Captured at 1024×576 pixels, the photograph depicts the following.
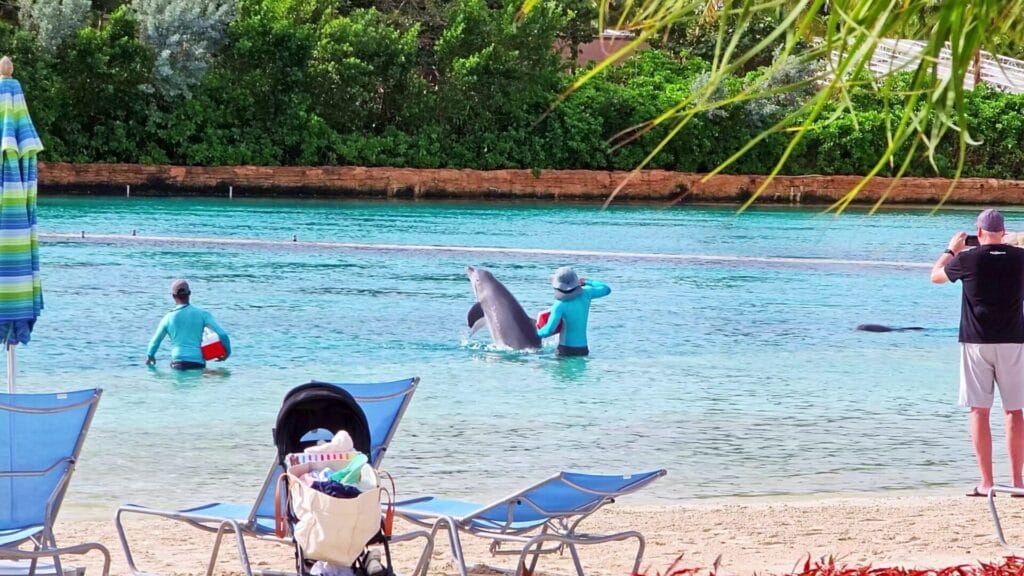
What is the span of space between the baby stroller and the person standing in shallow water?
288 inches

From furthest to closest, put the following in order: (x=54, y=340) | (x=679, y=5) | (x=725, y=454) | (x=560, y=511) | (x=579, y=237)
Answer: (x=579, y=237)
(x=54, y=340)
(x=725, y=454)
(x=560, y=511)
(x=679, y=5)

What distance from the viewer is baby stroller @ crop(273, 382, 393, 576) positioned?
15.4 feet

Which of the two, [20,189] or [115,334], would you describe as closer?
[20,189]

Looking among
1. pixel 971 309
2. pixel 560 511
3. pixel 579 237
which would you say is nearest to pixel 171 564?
pixel 560 511

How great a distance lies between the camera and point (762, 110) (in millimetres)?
50750

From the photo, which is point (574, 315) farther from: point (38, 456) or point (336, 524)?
point (336, 524)

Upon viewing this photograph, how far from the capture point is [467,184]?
46594 mm

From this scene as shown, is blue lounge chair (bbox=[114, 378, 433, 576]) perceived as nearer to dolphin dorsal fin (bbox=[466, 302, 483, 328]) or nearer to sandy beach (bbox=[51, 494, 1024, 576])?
sandy beach (bbox=[51, 494, 1024, 576])

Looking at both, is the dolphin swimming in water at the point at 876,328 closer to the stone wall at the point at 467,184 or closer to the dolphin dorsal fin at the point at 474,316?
the dolphin dorsal fin at the point at 474,316

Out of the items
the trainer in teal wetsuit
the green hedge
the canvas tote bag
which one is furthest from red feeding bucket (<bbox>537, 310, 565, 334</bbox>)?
the green hedge

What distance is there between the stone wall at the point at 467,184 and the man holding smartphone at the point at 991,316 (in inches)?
1351

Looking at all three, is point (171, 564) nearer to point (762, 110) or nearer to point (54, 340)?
point (54, 340)

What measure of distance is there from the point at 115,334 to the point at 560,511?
1166 cm

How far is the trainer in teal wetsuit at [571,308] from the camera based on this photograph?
13254mm
